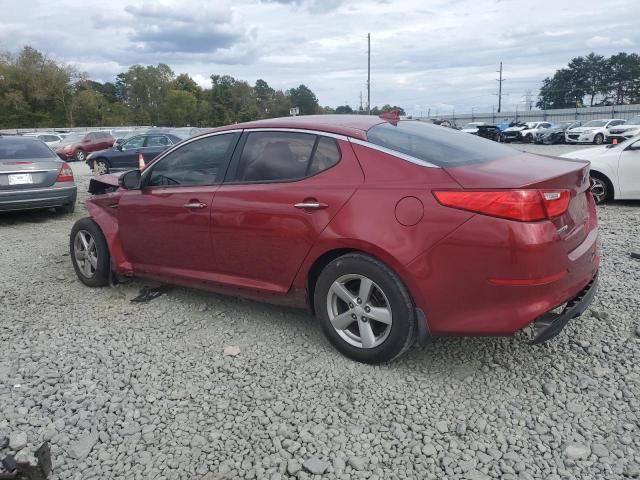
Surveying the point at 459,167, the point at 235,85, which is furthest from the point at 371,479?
the point at 235,85

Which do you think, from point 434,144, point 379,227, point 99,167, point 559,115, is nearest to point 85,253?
point 379,227

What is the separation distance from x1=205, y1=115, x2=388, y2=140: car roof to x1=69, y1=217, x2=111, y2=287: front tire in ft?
5.41

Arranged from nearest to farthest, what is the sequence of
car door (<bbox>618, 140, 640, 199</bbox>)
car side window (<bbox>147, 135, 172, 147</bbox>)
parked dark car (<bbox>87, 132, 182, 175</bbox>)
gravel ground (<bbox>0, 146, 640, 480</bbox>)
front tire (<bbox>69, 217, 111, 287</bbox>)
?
1. gravel ground (<bbox>0, 146, 640, 480</bbox>)
2. front tire (<bbox>69, 217, 111, 287</bbox>)
3. car door (<bbox>618, 140, 640, 199</bbox>)
4. parked dark car (<bbox>87, 132, 182, 175</bbox>)
5. car side window (<bbox>147, 135, 172, 147</bbox>)

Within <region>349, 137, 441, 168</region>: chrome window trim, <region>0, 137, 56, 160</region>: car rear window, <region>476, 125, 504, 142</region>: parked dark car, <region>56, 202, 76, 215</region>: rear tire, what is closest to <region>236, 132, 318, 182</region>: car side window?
<region>349, 137, 441, 168</region>: chrome window trim

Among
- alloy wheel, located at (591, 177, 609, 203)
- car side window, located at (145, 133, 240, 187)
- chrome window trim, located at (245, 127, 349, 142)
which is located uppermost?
chrome window trim, located at (245, 127, 349, 142)

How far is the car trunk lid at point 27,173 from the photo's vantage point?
803cm

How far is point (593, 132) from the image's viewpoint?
93.4ft

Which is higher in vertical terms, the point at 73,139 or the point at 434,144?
the point at 434,144

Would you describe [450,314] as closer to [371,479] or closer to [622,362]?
[371,479]

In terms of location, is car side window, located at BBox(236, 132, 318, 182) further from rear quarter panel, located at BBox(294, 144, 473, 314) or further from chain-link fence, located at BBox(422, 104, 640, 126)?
chain-link fence, located at BBox(422, 104, 640, 126)

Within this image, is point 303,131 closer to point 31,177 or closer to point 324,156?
point 324,156

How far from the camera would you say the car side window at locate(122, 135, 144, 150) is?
1878 centimetres

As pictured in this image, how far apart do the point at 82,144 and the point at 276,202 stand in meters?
27.9

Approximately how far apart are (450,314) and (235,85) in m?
88.2
